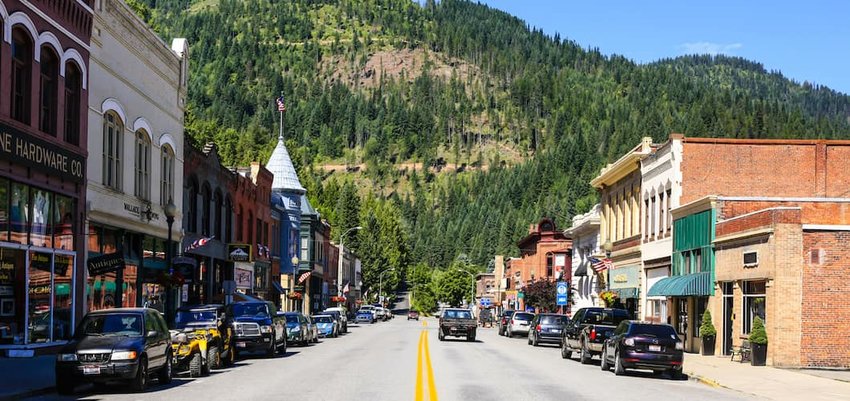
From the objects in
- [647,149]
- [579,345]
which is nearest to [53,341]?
[579,345]

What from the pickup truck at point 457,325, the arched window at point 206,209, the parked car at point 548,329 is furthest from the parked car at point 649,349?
the arched window at point 206,209

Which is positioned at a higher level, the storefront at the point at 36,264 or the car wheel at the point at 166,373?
the storefront at the point at 36,264

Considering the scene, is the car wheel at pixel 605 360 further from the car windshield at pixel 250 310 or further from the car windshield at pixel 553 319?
the car windshield at pixel 553 319

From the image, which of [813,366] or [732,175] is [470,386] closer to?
[813,366]

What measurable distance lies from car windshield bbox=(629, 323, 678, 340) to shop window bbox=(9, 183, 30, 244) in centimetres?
1581

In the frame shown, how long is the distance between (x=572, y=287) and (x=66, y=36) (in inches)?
1984

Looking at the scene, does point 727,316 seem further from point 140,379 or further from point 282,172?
point 282,172

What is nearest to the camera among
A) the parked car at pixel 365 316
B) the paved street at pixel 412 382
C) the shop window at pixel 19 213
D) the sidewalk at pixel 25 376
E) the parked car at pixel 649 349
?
the sidewalk at pixel 25 376

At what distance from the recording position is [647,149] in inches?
2089

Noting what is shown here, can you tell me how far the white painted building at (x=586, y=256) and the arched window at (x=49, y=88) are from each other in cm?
4086

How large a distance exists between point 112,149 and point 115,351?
16568 millimetres

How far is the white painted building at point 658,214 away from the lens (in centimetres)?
4569

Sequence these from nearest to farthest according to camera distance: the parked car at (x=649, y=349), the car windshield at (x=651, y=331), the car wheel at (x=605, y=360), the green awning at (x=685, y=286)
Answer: the parked car at (x=649, y=349)
the car windshield at (x=651, y=331)
the car wheel at (x=605, y=360)
the green awning at (x=685, y=286)

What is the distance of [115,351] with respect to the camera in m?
19.8
